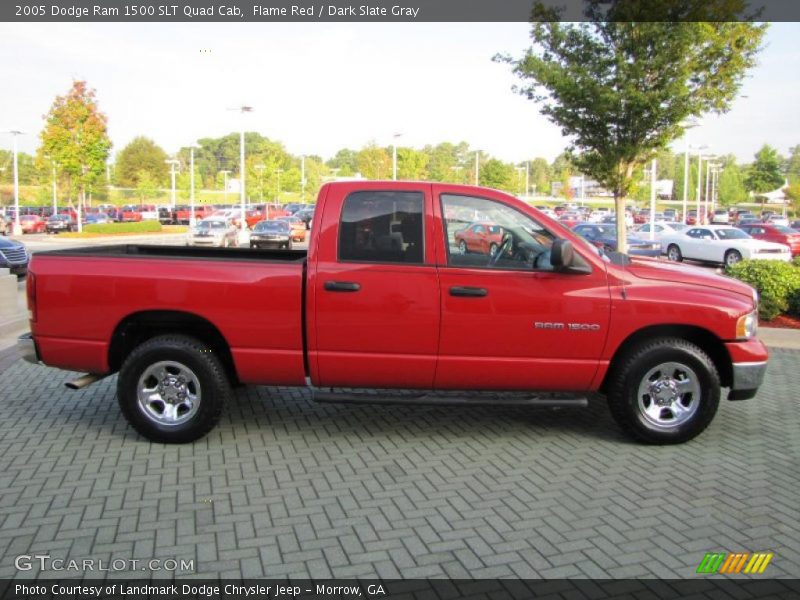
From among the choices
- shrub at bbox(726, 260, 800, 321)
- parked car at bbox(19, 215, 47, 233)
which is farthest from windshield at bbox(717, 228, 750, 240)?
parked car at bbox(19, 215, 47, 233)

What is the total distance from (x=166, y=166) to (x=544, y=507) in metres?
110

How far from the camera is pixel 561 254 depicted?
5.11 metres

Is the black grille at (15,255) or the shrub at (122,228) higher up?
the shrub at (122,228)

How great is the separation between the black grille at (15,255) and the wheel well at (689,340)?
16.8 meters

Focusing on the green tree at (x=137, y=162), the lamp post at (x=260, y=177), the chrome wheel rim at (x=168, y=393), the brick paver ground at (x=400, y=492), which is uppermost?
the green tree at (x=137, y=162)

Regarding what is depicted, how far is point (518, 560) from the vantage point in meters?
3.73

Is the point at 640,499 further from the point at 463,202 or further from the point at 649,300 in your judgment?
the point at 463,202

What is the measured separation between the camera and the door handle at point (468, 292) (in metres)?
5.25

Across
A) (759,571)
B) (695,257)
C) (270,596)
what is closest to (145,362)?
(270,596)

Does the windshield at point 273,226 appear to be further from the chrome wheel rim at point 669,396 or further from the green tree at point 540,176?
the green tree at point 540,176

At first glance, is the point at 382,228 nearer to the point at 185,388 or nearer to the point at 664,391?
the point at 185,388

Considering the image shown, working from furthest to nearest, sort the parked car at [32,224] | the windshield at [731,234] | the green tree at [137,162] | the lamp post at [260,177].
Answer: the green tree at [137,162], the lamp post at [260,177], the parked car at [32,224], the windshield at [731,234]

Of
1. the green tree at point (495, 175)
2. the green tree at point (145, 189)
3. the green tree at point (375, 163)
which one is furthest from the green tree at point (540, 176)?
the green tree at point (145, 189)

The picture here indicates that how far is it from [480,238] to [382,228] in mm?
759
